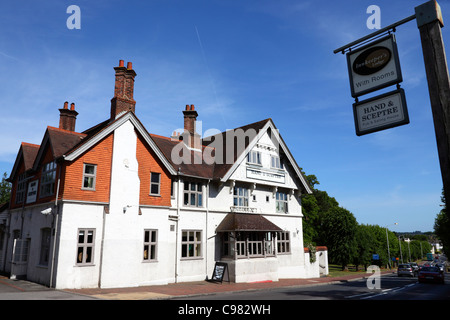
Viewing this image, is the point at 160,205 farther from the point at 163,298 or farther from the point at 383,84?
the point at 383,84

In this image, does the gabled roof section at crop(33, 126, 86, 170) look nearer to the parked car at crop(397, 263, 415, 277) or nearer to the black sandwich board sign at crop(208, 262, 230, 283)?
the black sandwich board sign at crop(208, 262, 230, 283)

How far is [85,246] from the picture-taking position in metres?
17.0

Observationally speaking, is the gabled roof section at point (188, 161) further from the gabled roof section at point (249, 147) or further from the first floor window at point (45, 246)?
the first floor window at point (45, 246)

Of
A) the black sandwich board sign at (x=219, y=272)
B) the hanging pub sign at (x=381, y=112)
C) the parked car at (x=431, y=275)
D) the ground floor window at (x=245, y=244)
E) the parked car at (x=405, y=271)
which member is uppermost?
the hanging pub sign at (x=381, y=112)

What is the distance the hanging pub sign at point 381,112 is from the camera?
219 inches

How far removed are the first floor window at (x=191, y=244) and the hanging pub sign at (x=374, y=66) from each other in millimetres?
17649

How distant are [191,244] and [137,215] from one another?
4895 mm

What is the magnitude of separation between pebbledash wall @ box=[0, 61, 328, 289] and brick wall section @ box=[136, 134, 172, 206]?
0.06 metres

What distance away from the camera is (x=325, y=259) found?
110 feet

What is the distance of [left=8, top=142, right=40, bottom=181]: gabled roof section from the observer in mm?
22656

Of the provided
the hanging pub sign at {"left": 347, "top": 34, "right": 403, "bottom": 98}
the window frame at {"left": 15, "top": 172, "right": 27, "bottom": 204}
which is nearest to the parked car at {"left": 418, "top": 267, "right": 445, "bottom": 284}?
the hanging pub sign at {"left": 347, "top": 34, "right": 403, "bottom": 98}

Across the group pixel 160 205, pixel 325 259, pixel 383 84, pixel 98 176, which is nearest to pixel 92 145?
pixel 98 176

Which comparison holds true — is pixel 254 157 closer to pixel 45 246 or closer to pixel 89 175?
pixel 89 175

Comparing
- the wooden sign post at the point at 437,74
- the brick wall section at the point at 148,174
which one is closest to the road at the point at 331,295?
the brick wall section at the point at 148,174
